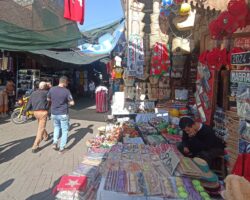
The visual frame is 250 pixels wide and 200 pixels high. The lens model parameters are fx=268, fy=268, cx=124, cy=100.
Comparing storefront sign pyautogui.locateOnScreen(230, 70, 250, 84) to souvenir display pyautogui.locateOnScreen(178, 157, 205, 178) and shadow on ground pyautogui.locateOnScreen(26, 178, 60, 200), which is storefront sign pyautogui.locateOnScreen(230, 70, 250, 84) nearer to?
souvenir display pyautogui.locateOnScreen(178, 157, 205, 178)

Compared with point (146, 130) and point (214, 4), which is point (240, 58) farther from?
point (146, 130)

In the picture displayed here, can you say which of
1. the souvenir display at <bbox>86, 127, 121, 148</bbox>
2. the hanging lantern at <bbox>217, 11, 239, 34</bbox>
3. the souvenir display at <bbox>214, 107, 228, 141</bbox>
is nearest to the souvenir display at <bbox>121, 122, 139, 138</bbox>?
the souvenir display at <bbox>86, 127, 121, 148</bbox>

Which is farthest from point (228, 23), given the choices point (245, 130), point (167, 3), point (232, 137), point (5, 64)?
point (5, 64)

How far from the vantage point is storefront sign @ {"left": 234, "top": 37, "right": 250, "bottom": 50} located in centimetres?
352

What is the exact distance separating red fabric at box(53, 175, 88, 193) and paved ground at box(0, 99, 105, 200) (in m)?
1.45

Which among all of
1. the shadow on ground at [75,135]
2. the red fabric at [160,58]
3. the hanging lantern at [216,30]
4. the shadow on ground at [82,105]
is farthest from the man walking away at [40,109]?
the shadow on ground at [82,105]

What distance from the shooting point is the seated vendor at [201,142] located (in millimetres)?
4035

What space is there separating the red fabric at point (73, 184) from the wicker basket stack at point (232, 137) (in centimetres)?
222

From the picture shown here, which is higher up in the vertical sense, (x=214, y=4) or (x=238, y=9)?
(x=214, y=4)

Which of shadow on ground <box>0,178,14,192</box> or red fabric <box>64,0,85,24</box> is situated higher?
red fabric <box>64,0,85,24</box>

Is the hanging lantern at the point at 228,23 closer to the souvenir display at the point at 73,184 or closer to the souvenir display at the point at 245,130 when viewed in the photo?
the souvenir display at the point at 245,130

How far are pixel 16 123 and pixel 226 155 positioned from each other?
8.57 metres

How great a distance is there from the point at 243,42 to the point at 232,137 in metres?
1.42

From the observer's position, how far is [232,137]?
4.06 m
